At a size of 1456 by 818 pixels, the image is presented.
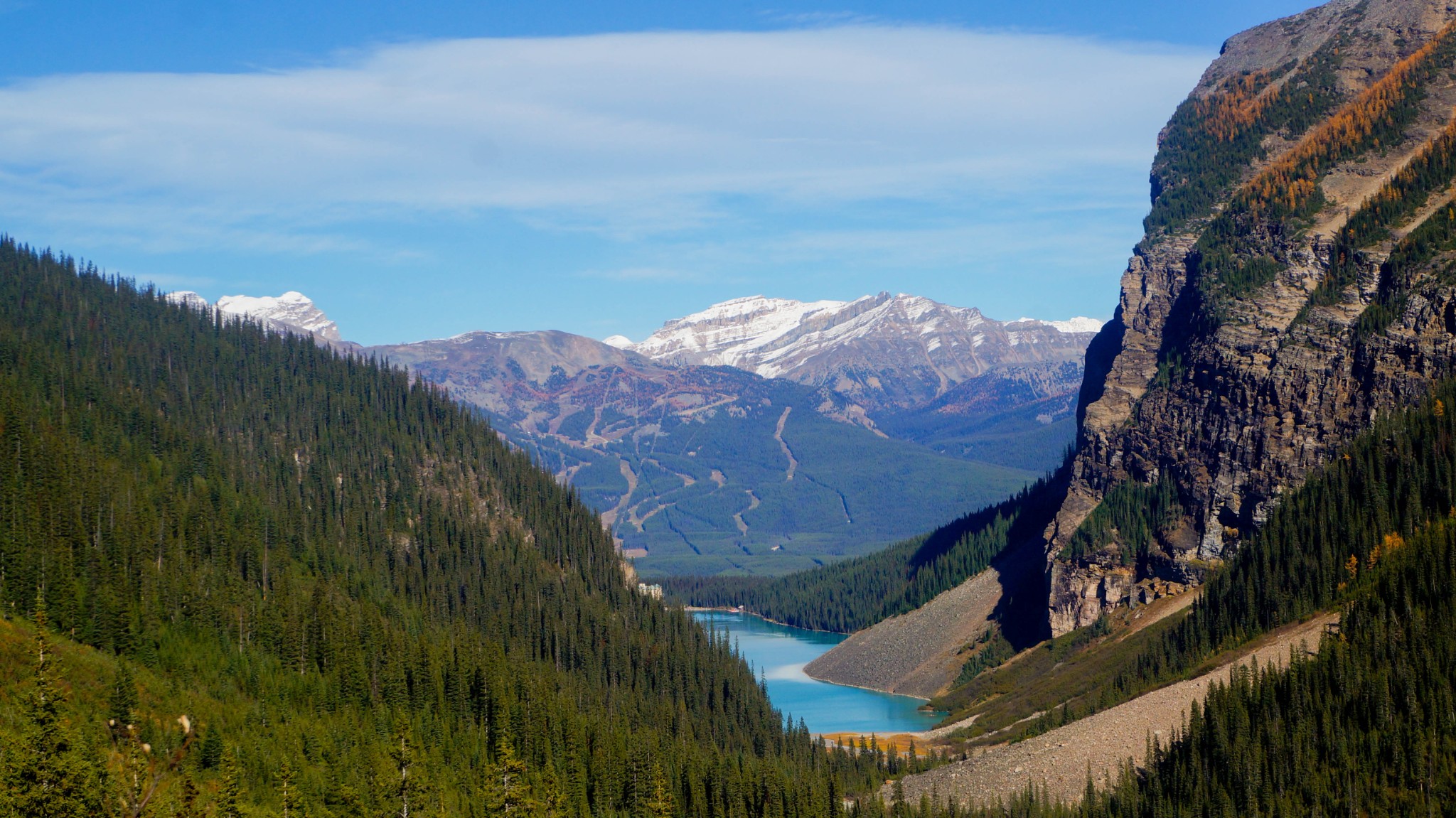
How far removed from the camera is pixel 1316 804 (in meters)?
114

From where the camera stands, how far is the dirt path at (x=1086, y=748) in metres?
142

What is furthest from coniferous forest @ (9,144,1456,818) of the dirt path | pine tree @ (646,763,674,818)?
the dirt path

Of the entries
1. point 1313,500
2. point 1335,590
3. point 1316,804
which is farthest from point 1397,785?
point 1313,500

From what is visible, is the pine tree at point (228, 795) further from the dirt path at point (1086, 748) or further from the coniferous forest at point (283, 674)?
the dirt path at point (1086, 748)

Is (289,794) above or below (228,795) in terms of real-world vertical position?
below

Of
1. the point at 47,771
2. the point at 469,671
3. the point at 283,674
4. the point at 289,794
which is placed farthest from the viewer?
the point at 469,671

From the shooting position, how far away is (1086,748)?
14625 centimetres

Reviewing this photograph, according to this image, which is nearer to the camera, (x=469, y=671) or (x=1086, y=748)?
(x=1086, y=748)

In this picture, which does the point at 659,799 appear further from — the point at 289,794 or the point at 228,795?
the point at 228,795

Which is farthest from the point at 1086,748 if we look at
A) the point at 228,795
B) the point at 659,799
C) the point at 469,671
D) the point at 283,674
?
the point at 228,795

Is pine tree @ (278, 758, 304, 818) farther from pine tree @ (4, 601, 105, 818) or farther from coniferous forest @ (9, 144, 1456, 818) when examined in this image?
pine tree @ (4, 601, 105, 818)

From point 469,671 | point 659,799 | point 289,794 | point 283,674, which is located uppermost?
point 283,674

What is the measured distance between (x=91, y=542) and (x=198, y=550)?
18.0m

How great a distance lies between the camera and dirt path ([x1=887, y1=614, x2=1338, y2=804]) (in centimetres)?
14188
